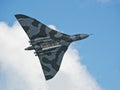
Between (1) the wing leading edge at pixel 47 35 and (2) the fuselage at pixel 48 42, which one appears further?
(1) the wing leading edge at pixel 47 35

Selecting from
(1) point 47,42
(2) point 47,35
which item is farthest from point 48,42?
(2) point 47,35

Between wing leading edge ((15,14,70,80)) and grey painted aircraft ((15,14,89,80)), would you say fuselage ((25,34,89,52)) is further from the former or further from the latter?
wing leading edge ((15,14,70,80))

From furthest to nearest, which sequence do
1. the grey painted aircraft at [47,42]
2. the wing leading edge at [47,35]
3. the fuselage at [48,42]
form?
the wing leading edge at [47,35] < the grey painted aircraft at [47,42] < the fuselage at [48,42]

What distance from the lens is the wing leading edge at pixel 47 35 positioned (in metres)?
61.4

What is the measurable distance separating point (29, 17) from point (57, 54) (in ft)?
39.1

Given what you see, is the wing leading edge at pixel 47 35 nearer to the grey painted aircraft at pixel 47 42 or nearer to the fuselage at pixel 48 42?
the grey painted aircraft at pixel 47 42

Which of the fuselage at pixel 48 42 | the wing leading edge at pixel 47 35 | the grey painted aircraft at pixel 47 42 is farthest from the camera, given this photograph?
the wing leading edge at pixel 47 35

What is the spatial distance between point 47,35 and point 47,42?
235 cm

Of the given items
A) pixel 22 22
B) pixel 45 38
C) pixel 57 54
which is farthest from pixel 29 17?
pixel 57 54

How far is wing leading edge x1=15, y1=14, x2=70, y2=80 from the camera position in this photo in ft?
202

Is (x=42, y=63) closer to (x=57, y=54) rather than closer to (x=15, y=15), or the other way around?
(x=57, y=54)

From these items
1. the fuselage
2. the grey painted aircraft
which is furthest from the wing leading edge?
the fuselage

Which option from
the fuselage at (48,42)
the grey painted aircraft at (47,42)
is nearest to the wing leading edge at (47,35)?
the grey painted aircraft at (47,42)

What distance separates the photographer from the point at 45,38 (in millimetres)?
61031
